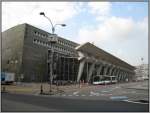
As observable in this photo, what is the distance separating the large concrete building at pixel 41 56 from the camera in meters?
78.6

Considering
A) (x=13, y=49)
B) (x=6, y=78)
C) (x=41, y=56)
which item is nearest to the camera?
(x=6, y=78)

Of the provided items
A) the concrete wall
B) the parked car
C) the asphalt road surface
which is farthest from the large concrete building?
the asphalt road surface

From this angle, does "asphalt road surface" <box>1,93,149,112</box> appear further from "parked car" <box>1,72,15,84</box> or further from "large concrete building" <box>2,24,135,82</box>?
"large concrete building" <box>2,24,135,82</box>

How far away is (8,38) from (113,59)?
61.0 metres

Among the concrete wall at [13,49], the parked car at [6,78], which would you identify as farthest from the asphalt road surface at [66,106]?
the concrete wall at [13,49]

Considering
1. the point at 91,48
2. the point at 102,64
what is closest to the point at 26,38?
the point at 91,48

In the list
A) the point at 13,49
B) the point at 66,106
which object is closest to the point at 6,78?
the point at 13,49

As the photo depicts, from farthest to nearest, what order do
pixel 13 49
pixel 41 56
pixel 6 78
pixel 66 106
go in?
pixel 41 56 → pixel 13 49 → pixel 6 78 → pixel 66 106

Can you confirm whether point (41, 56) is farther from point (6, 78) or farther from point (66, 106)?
point (66, 106)

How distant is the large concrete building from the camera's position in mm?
78562

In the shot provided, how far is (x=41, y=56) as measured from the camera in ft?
282

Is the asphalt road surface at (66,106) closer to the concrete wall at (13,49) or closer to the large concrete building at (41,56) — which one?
the large concrete building at (41,56)

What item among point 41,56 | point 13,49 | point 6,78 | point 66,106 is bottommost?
point 6,78

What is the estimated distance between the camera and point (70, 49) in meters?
109
